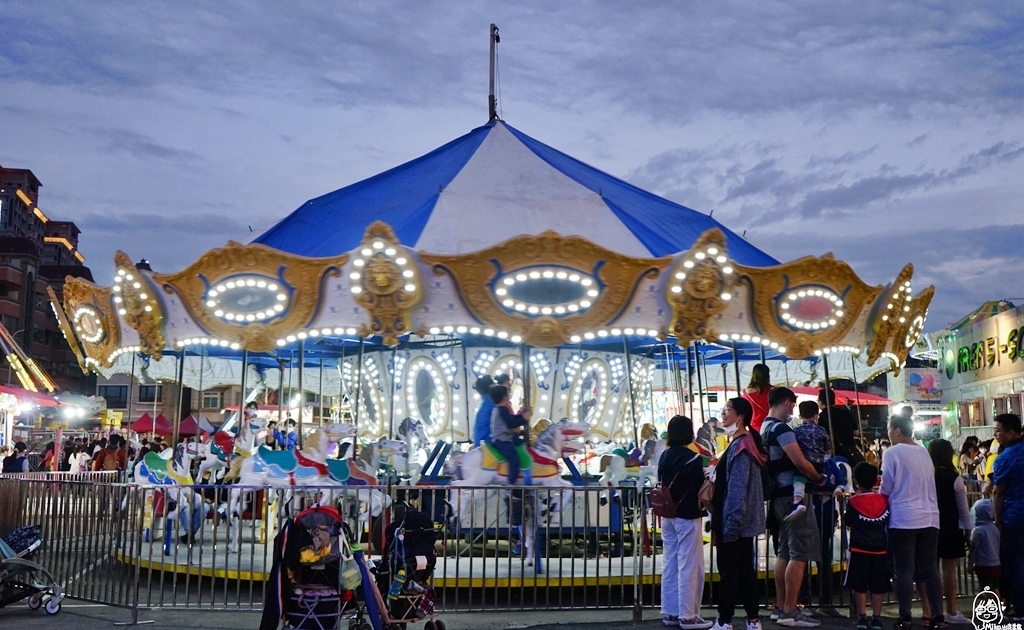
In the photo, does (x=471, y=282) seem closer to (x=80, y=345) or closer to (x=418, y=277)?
(x=418, y=277)

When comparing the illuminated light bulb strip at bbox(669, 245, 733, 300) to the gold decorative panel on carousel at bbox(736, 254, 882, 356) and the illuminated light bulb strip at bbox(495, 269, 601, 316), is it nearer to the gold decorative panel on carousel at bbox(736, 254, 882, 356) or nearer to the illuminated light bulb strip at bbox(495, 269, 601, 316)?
the gold decorative panel on carousel at bbox(736, 254, 882, 356)

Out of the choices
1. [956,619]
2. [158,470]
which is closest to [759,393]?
[956,619]

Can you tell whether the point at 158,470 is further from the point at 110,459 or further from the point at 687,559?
the point at 687,559

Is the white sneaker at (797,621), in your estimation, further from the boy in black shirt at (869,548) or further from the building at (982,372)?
the building at (982,372)

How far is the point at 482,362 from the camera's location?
11.3 metres

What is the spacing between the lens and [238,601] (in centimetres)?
662

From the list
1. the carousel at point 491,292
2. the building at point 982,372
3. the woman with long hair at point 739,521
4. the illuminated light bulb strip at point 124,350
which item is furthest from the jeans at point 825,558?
the building at point 982,372

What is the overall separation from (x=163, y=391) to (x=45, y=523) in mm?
48105

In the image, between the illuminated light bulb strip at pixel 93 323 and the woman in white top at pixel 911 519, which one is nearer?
the woman in white top at pixel 911 519

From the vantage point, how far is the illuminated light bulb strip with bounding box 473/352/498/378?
1128cm

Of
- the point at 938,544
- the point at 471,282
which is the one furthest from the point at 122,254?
the point at 938,544

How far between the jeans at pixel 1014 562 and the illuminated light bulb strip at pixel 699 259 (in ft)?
10.3

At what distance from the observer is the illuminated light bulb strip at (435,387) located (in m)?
11.5

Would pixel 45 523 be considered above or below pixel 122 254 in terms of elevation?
below
